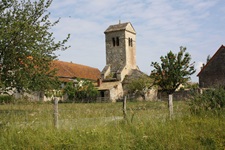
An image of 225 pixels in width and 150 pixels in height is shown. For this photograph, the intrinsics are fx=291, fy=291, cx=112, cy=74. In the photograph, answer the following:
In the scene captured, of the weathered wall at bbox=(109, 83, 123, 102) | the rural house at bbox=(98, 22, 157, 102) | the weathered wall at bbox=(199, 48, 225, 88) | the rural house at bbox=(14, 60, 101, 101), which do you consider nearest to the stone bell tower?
the rural house at bbox=(98, 22, 157, 102)

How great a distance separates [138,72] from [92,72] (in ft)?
55.8

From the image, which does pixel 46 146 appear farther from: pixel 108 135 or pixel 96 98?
pixel 96 98

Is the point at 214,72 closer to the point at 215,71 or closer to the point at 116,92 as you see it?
the point at 215,71

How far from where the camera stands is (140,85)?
165ft

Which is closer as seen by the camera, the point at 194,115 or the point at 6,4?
the point at 194,115

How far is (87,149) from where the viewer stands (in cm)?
680

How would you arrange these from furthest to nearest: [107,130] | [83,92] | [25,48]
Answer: [83,92] < [25,48] < [107,130]

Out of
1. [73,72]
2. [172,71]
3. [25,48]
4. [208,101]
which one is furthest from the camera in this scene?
[73,72]

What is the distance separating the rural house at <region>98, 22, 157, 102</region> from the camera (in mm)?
55406

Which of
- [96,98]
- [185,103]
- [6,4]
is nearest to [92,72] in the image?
[96,98]

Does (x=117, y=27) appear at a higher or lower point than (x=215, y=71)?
higher

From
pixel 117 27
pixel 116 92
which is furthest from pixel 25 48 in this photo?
pixel 117 27

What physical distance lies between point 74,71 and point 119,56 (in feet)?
34.5

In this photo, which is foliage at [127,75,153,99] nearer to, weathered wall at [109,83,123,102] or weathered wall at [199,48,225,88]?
weathered wall at [109,83,123,102]
